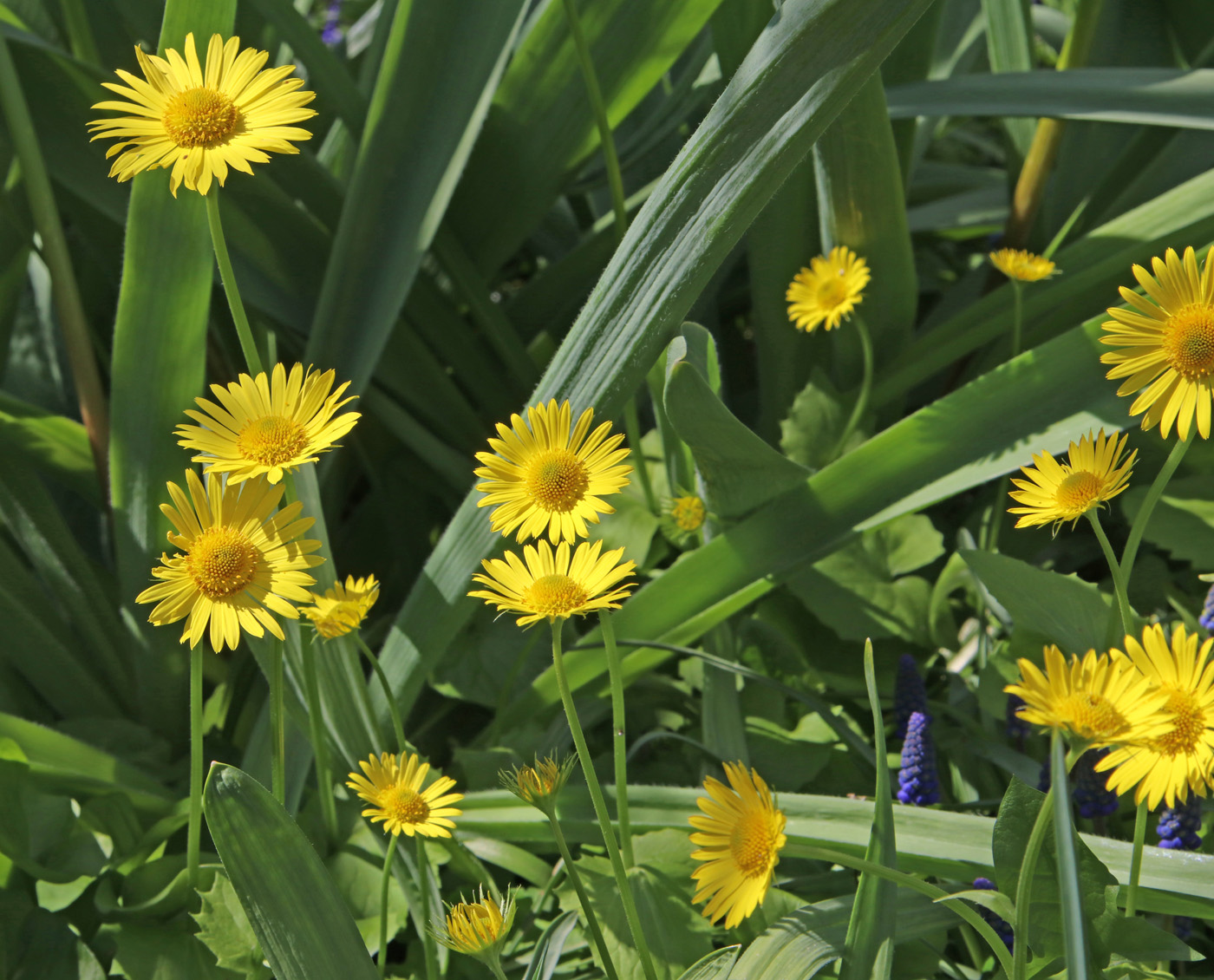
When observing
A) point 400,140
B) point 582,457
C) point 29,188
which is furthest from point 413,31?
point 582,457

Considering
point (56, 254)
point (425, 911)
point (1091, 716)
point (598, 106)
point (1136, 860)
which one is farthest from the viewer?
point (56, 254)

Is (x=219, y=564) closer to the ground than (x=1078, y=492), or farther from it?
closer to the ground

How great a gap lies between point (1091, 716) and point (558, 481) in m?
0.27

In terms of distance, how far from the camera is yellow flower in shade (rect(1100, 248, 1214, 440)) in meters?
0.49

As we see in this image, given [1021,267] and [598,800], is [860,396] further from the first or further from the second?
[598,800]

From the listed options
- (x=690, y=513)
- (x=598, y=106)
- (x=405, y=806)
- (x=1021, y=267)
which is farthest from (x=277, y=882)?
(x=1021, y=267)

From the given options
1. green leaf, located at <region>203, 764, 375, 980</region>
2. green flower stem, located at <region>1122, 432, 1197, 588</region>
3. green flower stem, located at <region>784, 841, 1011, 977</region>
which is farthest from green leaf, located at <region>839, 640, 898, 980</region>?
green leaf, located at <region>203, 764, 375, 980</region>

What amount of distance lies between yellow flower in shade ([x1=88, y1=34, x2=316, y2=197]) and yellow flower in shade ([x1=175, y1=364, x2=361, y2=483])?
0.34 ft

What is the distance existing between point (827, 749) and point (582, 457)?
35 cm

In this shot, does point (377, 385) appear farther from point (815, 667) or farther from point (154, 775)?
point (815, 667)

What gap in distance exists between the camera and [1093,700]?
431 mm

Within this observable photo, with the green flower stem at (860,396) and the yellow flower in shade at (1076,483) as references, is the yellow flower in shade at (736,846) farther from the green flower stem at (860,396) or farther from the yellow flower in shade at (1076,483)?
the green flower stem at (860,396)

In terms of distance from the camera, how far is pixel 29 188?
2.78 feet

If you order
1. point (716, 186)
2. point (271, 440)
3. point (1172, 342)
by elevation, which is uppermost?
point (716, 186)
